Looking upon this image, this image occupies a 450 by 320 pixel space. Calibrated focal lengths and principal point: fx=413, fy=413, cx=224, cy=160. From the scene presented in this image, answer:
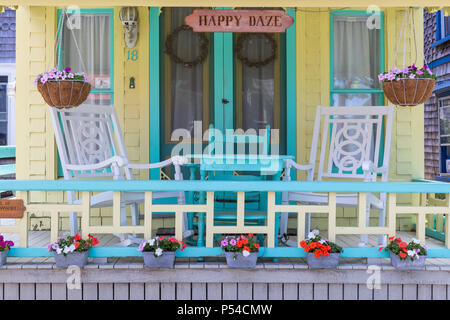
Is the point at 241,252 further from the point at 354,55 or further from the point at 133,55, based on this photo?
the point at 354,55

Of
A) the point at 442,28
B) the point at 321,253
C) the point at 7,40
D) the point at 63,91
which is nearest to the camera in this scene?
the point at 321,253

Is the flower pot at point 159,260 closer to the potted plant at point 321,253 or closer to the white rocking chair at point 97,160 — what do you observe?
the white rocking chair at point 97,160

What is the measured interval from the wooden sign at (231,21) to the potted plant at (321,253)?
158 cm

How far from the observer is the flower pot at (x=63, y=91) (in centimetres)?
290

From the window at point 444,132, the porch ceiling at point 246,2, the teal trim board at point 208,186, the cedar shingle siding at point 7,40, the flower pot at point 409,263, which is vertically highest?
the cedar shingle siding at point 7,40

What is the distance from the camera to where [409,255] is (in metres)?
2.31

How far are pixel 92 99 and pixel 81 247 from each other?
1955 millimetres

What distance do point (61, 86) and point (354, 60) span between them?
2.63 m

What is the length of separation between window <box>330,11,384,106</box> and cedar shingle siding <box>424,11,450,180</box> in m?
3.29

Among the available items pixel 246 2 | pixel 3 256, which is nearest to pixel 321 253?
pixel 246 2

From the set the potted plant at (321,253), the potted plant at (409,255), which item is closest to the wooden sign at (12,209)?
the potted plant at (321,253)

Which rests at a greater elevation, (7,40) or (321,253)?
(7,40)

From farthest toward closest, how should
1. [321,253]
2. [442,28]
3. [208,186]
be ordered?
[442,28]
[208,186]
[321,253]

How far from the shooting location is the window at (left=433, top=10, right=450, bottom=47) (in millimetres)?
6402
